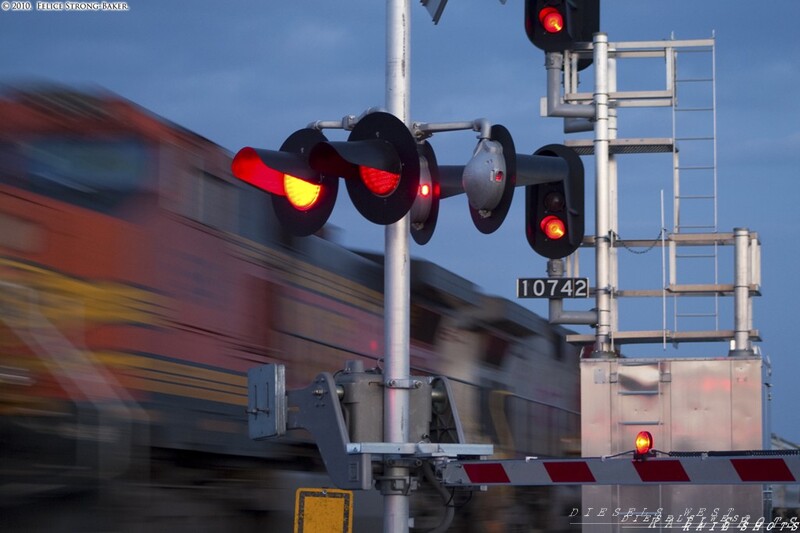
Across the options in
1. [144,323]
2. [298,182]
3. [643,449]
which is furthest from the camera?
[144,323]

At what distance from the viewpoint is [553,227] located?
255 inches

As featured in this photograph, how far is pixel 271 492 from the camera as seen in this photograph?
10.2m

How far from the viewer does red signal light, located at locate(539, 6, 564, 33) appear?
1194 centimetres

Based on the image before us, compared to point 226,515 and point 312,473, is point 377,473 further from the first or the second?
point 312,473

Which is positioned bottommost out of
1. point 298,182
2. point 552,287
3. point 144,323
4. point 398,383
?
point 398,383

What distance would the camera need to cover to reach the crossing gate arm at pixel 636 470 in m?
5.41

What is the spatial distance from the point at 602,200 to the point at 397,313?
21.6ft

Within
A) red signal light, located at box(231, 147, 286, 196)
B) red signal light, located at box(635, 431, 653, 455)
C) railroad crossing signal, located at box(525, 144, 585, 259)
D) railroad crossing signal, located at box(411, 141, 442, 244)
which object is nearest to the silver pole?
red signal light, located at box(635, 431, 653, 455)

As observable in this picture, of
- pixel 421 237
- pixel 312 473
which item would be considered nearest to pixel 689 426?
pixel 312 473

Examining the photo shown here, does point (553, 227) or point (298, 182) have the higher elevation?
point (298, 182)

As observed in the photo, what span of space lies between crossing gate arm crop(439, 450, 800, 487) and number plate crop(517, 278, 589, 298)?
20.2 feet

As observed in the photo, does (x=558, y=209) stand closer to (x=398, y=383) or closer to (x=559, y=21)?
(x=398, y=383)

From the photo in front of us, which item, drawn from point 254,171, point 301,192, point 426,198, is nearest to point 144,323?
point 301,192

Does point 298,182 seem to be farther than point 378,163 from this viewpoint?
Yes
